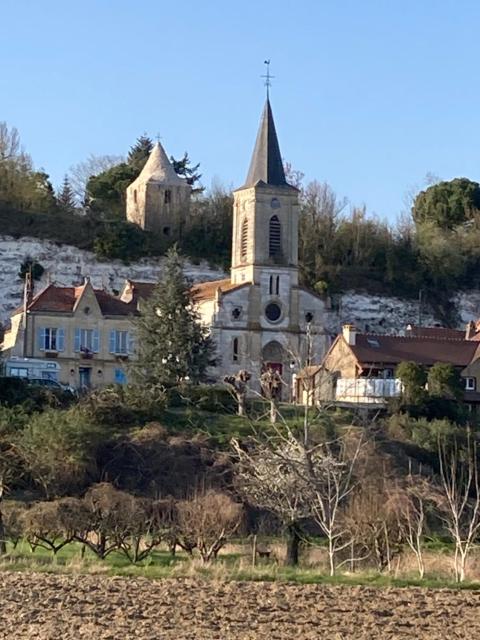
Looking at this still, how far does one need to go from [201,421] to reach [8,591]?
1182 inches

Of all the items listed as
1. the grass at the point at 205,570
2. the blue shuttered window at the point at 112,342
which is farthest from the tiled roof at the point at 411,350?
the grass at the point at 205,570

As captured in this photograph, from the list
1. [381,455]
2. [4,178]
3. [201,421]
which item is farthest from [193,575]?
[4,178]

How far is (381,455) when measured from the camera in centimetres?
5428

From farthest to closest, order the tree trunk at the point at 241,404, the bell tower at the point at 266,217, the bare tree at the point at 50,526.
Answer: the bell tower at the point at 266,217 → the tree trunk at the point at 241,404 → the bare tree at the point at 50,526

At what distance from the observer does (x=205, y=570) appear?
32.7 m

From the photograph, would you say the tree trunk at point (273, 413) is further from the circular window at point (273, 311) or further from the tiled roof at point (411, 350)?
the circular window at point (273, 311)

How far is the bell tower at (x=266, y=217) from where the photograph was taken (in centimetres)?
7606

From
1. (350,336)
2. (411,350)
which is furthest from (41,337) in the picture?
(411,350)

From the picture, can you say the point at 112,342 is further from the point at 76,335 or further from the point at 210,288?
the point at 210,288

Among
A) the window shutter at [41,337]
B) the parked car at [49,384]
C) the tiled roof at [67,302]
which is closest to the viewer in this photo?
the parked car at [49,384]

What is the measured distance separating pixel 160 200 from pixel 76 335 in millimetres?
20244

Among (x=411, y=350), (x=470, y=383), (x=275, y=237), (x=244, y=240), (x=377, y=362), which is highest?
(x=275, y=237)

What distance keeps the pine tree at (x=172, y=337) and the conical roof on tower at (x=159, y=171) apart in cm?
2126

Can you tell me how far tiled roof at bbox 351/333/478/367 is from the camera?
6656 centimetres
